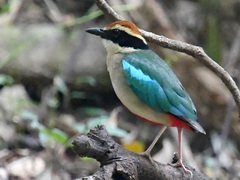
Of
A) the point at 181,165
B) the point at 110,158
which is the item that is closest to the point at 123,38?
the point at 181,165

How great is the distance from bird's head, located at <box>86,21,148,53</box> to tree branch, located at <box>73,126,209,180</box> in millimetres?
802

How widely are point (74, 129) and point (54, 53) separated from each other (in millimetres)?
1265

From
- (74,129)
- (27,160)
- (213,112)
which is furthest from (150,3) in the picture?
(27,160)

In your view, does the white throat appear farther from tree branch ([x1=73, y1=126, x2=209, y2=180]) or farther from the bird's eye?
tree branch ([x1=73, y1=126, x2=209, y2=180])

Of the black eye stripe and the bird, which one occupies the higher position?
Result: the black eye stripe

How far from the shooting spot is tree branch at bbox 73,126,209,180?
10.0 ft

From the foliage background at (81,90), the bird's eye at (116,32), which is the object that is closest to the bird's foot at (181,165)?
the bird's eye at (116,32)

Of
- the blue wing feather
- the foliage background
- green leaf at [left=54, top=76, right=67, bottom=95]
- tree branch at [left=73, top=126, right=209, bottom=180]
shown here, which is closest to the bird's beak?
the blue wing feather

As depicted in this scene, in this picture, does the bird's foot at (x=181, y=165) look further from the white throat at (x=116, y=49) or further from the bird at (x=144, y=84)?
the white throat at (x=116, y=49)

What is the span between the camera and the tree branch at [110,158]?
305 cm

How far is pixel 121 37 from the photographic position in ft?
13.0

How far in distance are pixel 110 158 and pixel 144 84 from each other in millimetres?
717

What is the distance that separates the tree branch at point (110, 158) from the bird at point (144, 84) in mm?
105

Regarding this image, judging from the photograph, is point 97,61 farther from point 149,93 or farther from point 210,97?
point 149,93
